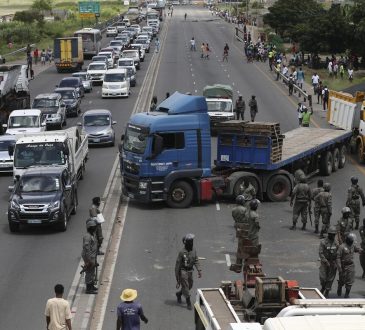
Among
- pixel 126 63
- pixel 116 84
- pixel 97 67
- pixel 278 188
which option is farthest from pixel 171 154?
A: pixel 126 63

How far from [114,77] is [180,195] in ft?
102

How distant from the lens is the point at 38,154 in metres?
28.9

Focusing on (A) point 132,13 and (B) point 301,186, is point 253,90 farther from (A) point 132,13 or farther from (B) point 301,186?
(A) point 132,13

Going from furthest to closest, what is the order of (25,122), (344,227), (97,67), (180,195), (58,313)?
(97,67), (25,122), (180,195), (344,227), (58,313)

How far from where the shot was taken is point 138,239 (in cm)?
2442

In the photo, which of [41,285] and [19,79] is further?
[19,79]

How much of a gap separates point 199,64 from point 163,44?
22473 millimetres

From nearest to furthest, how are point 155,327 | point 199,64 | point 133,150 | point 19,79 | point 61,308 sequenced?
point 61,308
point 155,327
point 133,150
point 19,79
point 199,64

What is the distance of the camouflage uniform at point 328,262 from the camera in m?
18.4

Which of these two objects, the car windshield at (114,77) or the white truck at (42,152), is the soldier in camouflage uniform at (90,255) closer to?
the white truck at (42,152)

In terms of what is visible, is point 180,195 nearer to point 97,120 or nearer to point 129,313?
point 97,120

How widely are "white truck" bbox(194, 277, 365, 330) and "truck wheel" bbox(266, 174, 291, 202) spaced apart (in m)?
13.3

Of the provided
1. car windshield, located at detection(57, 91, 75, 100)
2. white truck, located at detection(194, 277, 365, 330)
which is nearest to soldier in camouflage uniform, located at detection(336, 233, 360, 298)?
white truck, located at detection(194, 277, 365, 330)

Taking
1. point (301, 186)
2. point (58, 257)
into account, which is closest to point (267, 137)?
point (301, 186)
